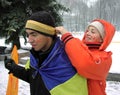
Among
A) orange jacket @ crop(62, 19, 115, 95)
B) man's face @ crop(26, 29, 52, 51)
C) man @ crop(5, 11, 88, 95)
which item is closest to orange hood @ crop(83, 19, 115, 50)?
orange jacket @ crop(62, 19, 115, 95)

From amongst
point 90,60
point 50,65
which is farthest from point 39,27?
point 90,60

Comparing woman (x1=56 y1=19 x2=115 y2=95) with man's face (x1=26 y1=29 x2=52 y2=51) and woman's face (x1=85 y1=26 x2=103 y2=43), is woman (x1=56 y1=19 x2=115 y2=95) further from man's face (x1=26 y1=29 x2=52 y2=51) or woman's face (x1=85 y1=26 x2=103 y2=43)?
man's face (x1=26 y1=29 x2=52 y2=51)

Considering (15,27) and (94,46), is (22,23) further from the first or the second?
(94,46)

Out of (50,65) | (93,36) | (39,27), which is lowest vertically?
(50,65)

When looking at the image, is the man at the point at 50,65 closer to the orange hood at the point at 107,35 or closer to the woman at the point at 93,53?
the woman at the point at 93,53

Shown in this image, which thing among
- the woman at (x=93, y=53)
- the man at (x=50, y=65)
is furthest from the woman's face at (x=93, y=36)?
the man at (x=50, y=65)

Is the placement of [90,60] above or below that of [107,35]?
below

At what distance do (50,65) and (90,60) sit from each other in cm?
28

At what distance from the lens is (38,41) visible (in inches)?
90.0

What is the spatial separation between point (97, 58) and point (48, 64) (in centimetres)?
34

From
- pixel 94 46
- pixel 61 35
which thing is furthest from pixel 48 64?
pixel 94 46

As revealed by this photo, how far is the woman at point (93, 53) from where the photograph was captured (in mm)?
2240

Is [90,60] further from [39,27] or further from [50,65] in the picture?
[39,27]

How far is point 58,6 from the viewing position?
14.4 meters
